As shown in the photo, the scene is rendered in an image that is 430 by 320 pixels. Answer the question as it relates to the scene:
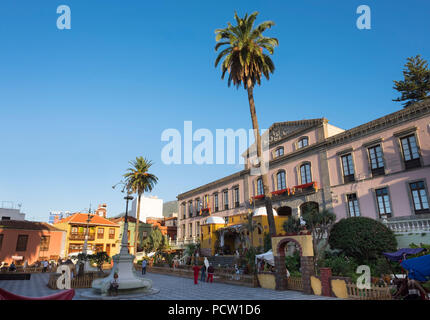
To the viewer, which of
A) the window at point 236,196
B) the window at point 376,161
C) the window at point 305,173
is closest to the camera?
the window at point 376,161

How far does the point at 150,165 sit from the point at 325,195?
104 ft

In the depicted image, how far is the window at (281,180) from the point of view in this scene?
110 feet

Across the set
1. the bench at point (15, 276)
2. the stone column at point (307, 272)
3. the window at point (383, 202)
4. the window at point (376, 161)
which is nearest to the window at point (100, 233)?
the bench at point (15, 276)

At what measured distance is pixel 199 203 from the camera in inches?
1944

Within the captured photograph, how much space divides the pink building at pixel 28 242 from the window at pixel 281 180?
35.4 metres

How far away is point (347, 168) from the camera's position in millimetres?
26875

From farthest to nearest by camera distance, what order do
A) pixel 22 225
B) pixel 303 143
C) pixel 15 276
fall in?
pixel 22 225
pixel 303 143
pixel 15 276

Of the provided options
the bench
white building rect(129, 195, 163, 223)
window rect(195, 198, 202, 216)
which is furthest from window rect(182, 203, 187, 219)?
the bench

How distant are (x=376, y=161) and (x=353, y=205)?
4.37 m

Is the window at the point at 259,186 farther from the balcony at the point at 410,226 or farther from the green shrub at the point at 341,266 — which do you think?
the green shrub at the point at 341,266

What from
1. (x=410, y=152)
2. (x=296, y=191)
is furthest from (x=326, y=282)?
(x=296, y=191)

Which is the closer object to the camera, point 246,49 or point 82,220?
point 246,49

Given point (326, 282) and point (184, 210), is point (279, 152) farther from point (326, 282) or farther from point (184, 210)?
point (184, 210)

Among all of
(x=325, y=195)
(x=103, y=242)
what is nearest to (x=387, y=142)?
(x=325, y=195)
